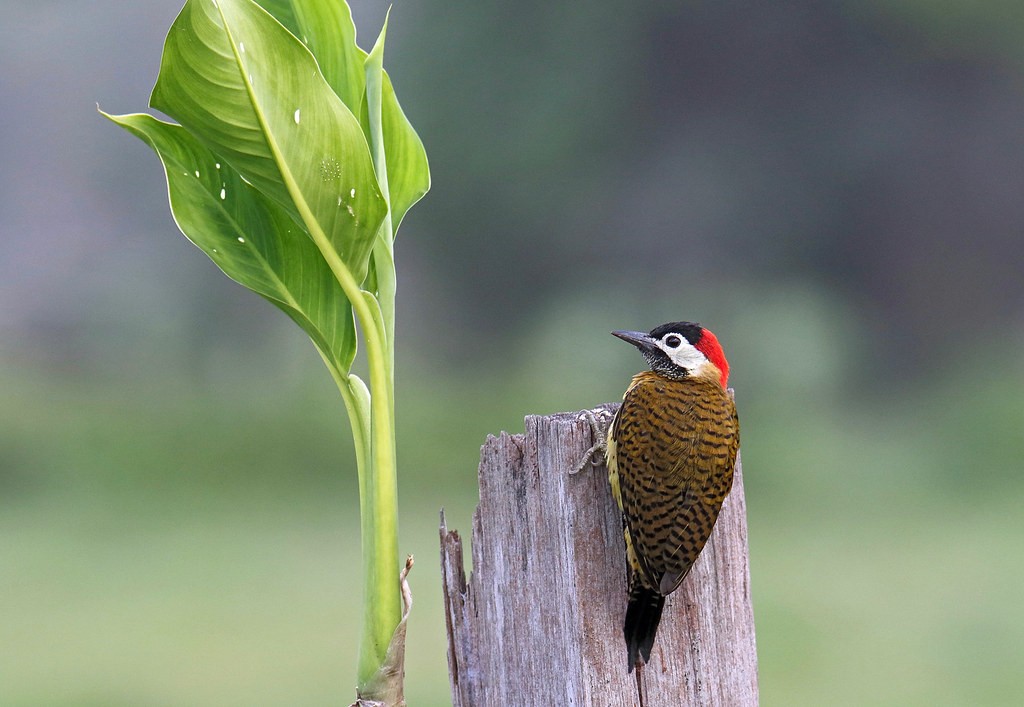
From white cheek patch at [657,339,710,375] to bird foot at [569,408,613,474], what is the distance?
16cm

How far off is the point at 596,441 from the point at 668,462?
108 millimetres

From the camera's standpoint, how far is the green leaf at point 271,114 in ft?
3.73

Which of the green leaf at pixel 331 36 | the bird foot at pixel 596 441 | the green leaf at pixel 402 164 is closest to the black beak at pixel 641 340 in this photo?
Result: the bird foot at pixel 596 441

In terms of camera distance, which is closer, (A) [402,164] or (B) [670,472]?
(B) [670,472]

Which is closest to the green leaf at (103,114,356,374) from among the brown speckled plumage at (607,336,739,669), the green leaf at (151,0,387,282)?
the green leaf at (151,0,387,282)

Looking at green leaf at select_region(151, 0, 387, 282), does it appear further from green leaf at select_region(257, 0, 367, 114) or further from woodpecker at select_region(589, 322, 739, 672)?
woodpecker at select_region(589, 322, 739, 672)

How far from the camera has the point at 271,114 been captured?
119 cm

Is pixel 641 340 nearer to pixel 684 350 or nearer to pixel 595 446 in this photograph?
pixel 684 350

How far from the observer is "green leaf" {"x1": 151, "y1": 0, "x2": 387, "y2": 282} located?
1137 mm

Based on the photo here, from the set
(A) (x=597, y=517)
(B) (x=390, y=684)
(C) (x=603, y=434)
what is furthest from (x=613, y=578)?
(B) (x=390, y=684)

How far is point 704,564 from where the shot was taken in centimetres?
129

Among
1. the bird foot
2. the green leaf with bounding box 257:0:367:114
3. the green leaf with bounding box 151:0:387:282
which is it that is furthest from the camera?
the green leaf with bounding box 257:0:367:114

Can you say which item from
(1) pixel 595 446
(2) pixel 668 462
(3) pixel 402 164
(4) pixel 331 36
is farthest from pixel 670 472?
(4) pixel 331 36

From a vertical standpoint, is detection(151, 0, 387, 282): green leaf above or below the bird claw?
above
